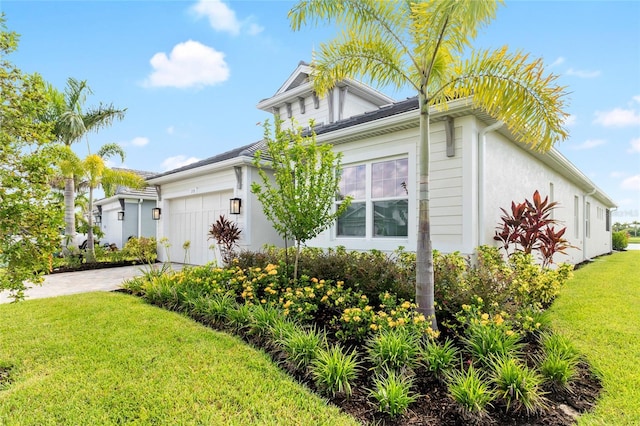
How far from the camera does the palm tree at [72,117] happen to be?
412 inches

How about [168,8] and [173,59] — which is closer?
[168,8]

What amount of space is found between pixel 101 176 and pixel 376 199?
10.7 metres

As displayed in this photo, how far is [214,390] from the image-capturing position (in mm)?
2855

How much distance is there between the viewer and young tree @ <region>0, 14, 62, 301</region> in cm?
316

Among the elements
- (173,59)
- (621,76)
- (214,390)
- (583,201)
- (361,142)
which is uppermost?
(173,59)

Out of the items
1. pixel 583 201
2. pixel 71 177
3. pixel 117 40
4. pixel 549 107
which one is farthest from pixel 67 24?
pixel 583 201

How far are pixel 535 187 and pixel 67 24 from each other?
11935 mm

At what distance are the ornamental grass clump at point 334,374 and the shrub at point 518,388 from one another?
1274 millimetres

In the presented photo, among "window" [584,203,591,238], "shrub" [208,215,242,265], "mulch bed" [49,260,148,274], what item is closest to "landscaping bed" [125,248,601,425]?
"shrub" [208,215,242,265]

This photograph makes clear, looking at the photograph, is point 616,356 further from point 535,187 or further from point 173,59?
point 173,59

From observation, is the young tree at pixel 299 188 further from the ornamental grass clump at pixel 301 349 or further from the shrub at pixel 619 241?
the shrub at pixel 619 241

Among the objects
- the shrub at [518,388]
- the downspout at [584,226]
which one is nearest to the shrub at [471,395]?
the shrub at [518,388]

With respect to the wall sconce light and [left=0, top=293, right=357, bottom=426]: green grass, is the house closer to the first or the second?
the wall sconce light

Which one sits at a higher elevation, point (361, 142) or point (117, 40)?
point (117, 40)
